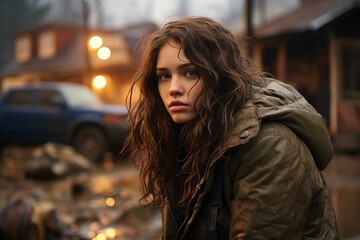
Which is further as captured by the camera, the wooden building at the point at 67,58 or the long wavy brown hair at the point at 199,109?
the wooden building at the point at 67,58

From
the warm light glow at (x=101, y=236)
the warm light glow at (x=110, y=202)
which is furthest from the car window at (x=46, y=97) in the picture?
the warm light glow at (x=101, y=236)

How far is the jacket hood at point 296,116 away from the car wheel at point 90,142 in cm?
964

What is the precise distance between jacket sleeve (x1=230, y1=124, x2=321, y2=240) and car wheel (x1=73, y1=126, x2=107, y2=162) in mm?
9787

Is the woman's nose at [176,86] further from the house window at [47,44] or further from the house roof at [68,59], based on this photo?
the house window at [47,44]

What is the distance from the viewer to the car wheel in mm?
11266

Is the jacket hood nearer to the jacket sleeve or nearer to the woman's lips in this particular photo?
the jacket sleeve

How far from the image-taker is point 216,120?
5.93 feet

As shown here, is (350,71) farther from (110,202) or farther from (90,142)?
(110,202)

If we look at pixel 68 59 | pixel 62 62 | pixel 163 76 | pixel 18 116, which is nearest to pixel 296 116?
pixel 163 76

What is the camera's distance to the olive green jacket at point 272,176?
1.59 metres

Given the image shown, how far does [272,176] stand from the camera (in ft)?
5.24

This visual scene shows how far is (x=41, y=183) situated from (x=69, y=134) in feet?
8.97

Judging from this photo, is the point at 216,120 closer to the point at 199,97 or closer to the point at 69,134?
the point at 199,97

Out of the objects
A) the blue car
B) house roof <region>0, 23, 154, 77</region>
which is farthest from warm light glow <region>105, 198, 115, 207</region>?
house roof <region>0, 23, 154, 77</region>
